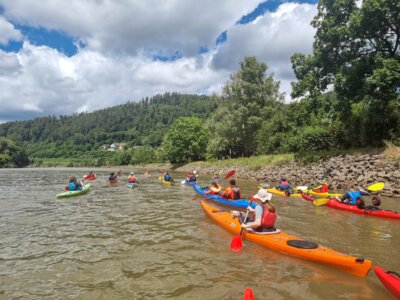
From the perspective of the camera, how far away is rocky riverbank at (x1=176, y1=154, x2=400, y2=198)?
55.7 feet

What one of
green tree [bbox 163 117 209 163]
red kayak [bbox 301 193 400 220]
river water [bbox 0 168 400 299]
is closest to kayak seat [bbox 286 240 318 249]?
river water [bbox 0 168 400 299]

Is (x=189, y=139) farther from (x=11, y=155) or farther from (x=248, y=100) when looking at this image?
(x=11, y=155)

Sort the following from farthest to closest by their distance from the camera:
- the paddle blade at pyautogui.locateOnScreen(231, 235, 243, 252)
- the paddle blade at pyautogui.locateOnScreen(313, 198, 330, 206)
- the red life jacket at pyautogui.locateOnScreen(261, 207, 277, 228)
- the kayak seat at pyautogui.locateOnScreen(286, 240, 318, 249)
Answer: the paddle blade at pyautogui.locateOnScreen(313, 198, 330, 206) → the red life jacket at pyautogui.locateOnScreen(261, 207, 277, 228) → the paddle blade at pyautogui.locateOnScreen(231, 235, 243, 252) → the kayak seat at pyautogui.locateOnScreen(286, 240, 318, 249)

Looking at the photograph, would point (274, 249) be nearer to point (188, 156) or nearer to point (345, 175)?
point (345, 175)

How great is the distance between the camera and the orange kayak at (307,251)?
20.5 ft

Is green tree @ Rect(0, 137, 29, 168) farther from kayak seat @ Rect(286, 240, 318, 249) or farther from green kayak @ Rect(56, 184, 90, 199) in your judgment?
kayak seat @ Rect(286, 240, 318, 249)

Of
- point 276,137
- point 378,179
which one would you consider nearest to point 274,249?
point 378,179

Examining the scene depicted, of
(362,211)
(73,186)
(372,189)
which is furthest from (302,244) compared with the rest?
(73,186)

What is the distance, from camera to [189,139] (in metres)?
58.0

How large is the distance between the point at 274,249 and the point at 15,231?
9200 mm

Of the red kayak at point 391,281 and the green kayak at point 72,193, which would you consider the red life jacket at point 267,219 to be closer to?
the red kayak at point 391,281

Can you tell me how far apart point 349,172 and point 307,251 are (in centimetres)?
1458

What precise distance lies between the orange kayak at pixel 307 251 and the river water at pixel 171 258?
0.53ft

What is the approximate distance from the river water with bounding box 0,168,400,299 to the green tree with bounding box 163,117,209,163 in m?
44.1
